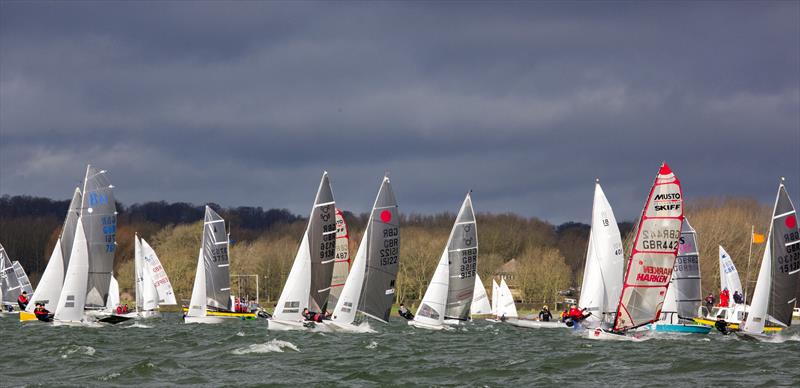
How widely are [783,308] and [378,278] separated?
53.5ft

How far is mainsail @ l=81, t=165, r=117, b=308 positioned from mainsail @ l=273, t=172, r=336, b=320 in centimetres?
1346

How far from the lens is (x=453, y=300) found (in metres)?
57.4

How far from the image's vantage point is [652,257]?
4238 cm

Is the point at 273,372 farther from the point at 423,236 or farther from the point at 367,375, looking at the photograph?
the point at 423,236

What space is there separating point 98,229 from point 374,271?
17121 millimetres

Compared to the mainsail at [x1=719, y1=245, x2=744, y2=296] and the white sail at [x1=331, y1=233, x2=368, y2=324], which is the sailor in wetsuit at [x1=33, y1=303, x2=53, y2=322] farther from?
the mainsail at [x1=719, y1=245, x2=744, y2=296]

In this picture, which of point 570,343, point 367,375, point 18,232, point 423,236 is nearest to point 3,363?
point 367,375

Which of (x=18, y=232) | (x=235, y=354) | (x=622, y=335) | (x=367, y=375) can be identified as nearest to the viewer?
(x=367, y=375)

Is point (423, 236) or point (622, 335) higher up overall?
point (423, 236)

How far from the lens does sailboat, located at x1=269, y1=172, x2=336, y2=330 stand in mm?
46500

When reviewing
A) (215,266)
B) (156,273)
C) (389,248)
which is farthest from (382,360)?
(156,273)

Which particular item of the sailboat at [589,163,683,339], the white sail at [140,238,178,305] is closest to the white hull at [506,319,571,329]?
the sailboat at [589,163,683,339]

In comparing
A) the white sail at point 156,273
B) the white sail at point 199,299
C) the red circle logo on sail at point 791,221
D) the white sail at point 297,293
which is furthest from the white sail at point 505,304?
the red circle logo on sail at point 791,221

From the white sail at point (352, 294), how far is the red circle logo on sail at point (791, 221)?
16777 millimetres
